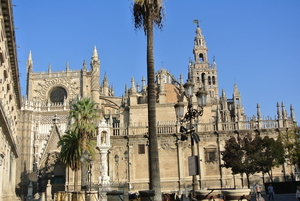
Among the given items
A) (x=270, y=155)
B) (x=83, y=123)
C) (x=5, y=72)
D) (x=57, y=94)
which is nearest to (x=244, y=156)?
(x=270, y=155)

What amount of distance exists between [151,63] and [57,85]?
4457cm

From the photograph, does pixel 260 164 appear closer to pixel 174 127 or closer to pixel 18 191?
pixel 174 127

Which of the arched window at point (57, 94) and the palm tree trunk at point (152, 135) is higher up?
the arched window at point (57, 94)

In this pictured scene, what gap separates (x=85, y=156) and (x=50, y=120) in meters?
31.4

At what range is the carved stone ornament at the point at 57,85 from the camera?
2279 inches

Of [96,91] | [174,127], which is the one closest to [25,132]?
[96,91]

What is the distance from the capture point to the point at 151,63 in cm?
1652

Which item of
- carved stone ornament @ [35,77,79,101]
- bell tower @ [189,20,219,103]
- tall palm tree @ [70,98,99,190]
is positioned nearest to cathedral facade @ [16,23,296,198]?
carved stone ornament @ [35,77,79,101]

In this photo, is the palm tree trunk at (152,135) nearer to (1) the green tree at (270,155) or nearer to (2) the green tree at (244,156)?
(2) the green tree at (244,156)

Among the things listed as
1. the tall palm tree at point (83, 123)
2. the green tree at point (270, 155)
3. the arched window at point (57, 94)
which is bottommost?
the green tree at point (270, 155)

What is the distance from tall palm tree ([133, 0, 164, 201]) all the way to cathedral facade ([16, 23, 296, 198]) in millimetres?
16961

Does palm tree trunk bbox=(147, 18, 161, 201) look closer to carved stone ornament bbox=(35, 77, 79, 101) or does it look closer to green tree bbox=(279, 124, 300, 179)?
green tree bbox=(279, 124, 300, 179)

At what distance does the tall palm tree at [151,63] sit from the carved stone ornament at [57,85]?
41616mm

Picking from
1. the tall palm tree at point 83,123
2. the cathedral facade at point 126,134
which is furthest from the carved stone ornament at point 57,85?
the tall palm tree at point 83,123
